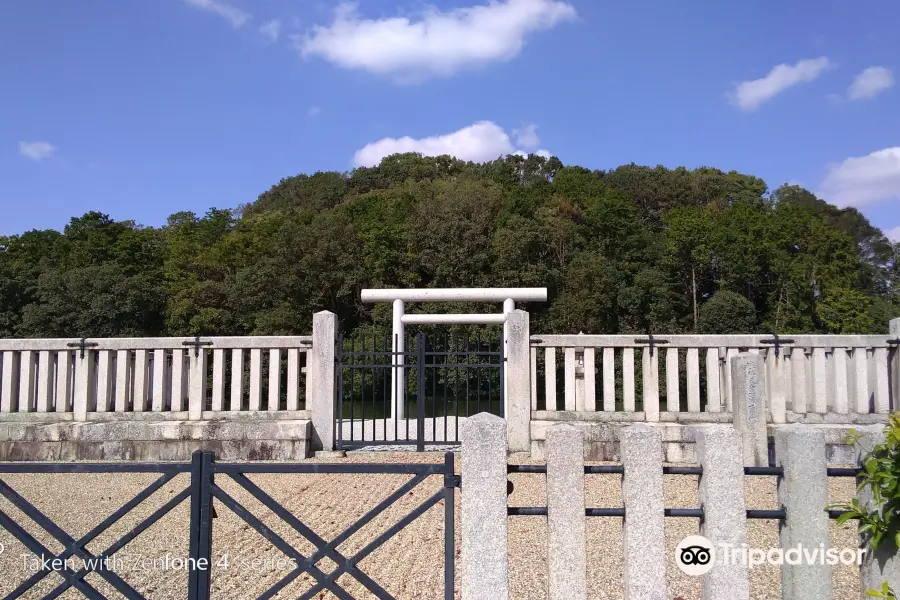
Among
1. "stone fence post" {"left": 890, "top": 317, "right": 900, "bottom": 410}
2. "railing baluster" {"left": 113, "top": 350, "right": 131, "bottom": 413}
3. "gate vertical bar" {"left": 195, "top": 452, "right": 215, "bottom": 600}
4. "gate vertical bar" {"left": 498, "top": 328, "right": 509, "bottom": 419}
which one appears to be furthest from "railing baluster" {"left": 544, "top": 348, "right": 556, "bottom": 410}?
"railing baluster" {"left": 113, "top": 350, "right": 131, "bottom": 413}

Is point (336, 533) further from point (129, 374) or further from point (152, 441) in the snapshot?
point (129, 374)

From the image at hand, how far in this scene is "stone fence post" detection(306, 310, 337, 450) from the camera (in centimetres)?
876

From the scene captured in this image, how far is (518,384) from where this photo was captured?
8453mm

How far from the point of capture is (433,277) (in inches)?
1133

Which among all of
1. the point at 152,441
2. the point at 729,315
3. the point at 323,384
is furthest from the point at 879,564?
the point at 729,315

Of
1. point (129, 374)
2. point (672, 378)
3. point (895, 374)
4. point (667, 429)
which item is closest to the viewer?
point (667, 429)

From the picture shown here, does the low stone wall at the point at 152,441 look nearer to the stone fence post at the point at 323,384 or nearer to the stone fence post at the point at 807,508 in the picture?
the stone fence post at the point at 323,384

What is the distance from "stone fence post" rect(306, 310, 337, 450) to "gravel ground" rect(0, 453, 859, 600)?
3.56 ft

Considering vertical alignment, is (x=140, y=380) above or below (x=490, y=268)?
below

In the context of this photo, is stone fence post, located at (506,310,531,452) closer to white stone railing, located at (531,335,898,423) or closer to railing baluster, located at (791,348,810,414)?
white stone railing, located at (531,335,898,423)

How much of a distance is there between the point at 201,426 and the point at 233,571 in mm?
4382

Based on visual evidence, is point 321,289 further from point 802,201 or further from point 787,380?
point 802,201

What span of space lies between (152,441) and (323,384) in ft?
8.04

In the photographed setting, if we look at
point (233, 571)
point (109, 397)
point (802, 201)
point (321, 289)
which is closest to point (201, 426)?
point (109, 397)
